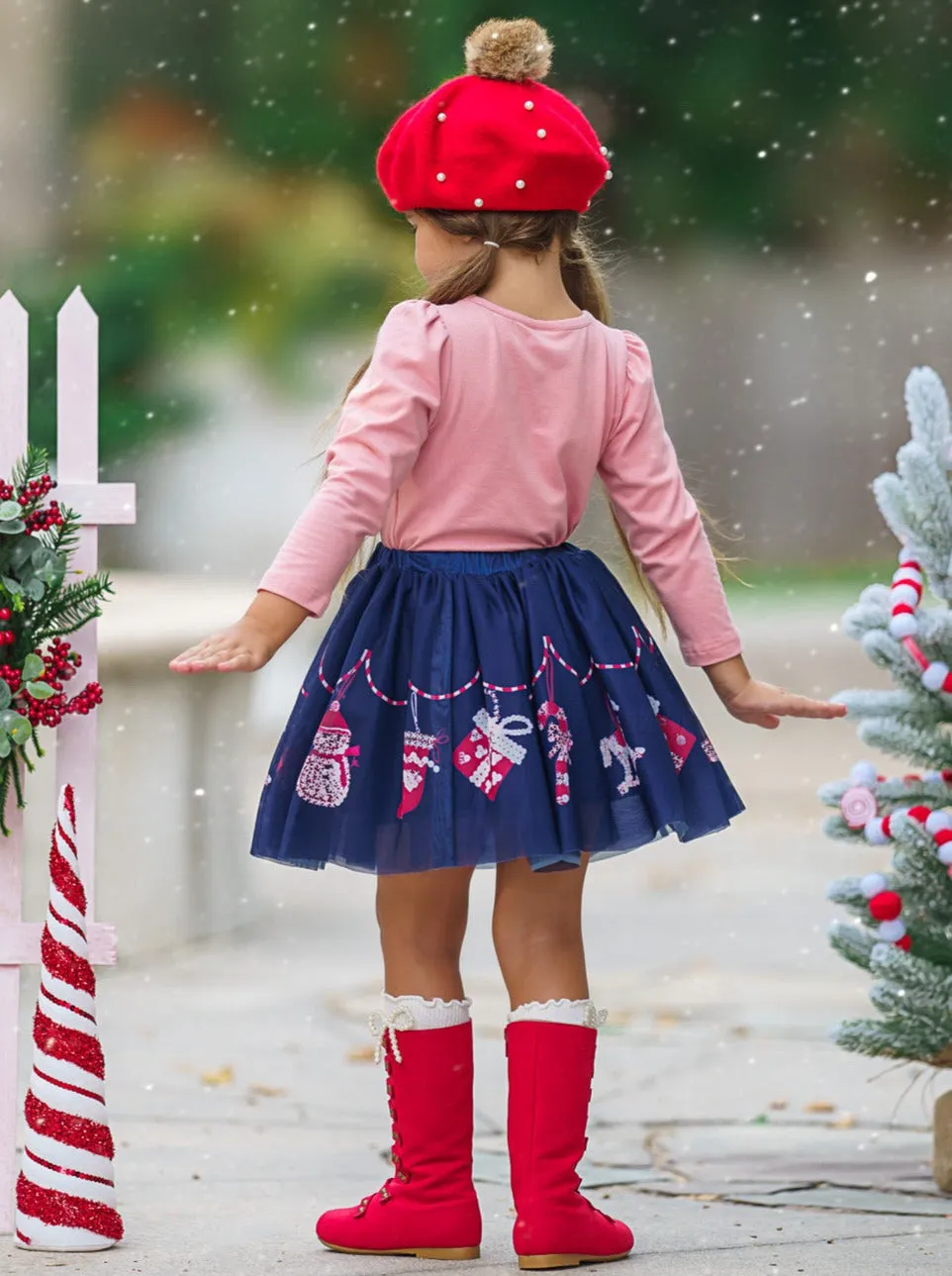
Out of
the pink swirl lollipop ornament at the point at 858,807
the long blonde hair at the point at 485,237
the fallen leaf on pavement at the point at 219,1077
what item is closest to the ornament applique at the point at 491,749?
the long blonde hair at the point at 485,237

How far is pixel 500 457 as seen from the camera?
Result: 1738mm

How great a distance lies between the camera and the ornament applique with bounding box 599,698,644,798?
66.7 inches

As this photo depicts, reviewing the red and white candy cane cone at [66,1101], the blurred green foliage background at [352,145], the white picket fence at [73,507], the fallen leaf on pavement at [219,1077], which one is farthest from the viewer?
the blurred green foliage background at [352,145]

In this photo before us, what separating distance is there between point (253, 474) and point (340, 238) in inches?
27.4

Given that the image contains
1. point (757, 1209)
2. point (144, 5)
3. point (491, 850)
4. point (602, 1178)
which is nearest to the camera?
point (491, 850)

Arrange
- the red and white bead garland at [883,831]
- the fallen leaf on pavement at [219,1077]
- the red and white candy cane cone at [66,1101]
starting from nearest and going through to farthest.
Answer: the red and white candy cane cone at [66,1101] → the red and white bead garland at [883,831] → the fallen leaf on pavement at [219,1077]

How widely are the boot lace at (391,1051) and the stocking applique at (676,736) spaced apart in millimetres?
368

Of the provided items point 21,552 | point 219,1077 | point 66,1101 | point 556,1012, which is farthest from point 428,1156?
point 219,1077

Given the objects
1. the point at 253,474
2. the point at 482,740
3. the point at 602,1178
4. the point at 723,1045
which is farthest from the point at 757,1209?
the point at 253,474

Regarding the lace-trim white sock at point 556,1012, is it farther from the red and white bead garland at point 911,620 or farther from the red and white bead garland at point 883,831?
the red and white bead garland at point 911,620

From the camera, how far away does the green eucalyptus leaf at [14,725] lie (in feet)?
5.97

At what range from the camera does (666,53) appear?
4863mm

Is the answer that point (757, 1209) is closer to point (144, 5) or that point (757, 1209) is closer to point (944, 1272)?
point (944, 1272)

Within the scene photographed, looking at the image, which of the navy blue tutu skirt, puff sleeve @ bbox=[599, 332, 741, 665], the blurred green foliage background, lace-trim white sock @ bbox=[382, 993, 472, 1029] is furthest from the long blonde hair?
the blurred green foliage background
